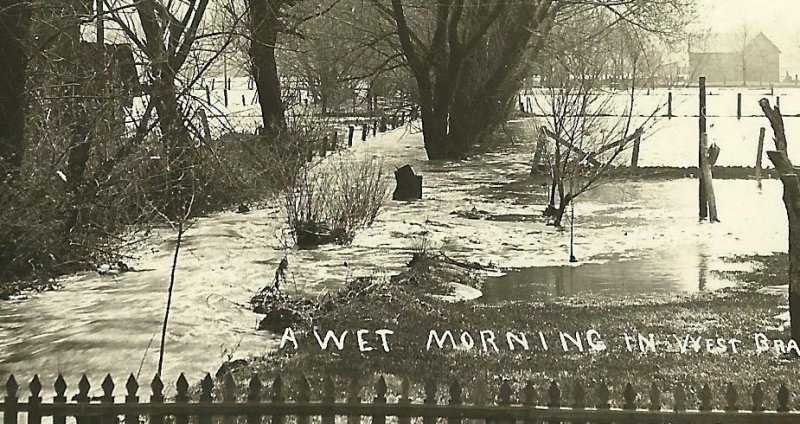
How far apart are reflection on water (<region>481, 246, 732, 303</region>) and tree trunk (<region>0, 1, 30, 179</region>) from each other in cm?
567

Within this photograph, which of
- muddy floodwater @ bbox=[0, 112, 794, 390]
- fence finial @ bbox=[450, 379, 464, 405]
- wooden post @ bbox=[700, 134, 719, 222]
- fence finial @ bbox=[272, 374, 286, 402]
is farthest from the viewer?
wooden post @ bbox=[700, 134, 719, 222]

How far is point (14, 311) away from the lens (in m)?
10.8

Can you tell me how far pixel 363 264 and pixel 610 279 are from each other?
3412 mm

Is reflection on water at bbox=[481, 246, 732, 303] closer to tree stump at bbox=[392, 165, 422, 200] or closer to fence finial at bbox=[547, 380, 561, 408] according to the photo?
fence finial at bbox=[547, 380, 561, 408]

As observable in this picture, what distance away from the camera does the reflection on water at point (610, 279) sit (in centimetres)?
1223

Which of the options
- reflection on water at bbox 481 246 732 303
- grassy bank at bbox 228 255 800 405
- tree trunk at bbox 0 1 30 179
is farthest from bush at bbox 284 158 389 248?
tree trunk at bbox 0 1 30 179

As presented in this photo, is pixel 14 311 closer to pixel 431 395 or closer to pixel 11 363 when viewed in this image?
pixel 11 363

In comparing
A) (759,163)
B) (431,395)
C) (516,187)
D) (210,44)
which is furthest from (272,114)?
(431,395)

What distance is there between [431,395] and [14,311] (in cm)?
714

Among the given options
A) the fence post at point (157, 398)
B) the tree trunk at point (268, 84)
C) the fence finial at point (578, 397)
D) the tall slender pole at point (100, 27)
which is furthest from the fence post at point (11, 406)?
the tree trunk at point (268, 84)

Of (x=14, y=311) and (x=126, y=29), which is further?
(x=126, y=29)

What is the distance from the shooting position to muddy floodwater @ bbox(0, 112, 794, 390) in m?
9.09

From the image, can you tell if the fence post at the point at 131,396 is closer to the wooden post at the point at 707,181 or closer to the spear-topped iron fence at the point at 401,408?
the spear-topped iron fence at the point at 401,408

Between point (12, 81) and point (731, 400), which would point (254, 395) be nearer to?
point (731, 400)
